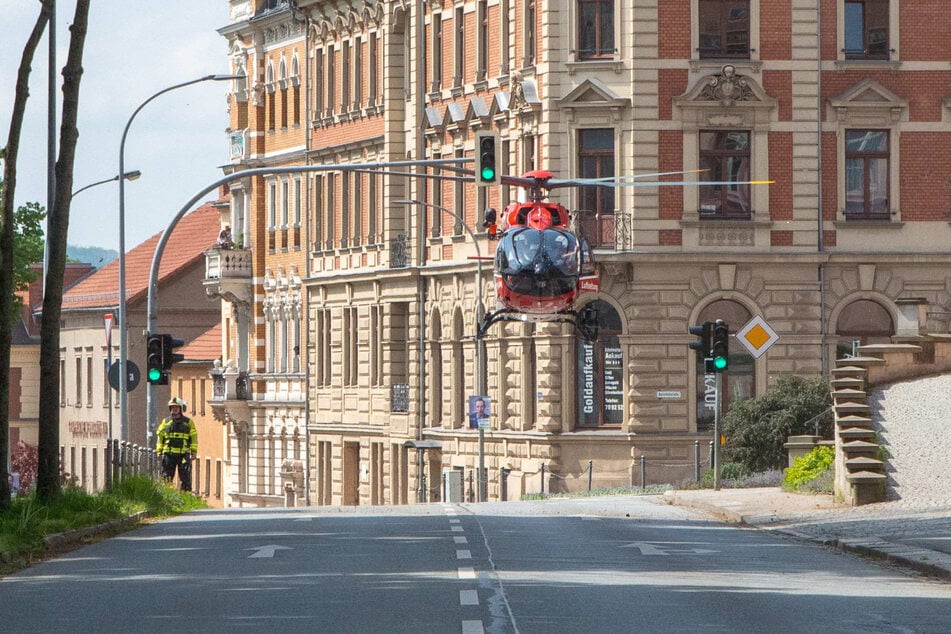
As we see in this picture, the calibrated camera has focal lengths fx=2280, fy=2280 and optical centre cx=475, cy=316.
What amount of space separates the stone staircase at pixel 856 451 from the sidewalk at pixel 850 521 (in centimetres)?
27

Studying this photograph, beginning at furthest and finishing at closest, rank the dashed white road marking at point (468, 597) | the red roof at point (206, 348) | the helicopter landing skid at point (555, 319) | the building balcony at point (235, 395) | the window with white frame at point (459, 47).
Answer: the red roof at point (206, 348) → the building balcony at point (235, 395) → the window with white frame at point (459, 47) → the helicopter landing skid at point (555, 319) → the dashed white road marking at point (468, 597)

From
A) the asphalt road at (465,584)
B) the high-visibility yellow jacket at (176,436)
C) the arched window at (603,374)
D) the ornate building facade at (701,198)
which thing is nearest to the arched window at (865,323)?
the ornate building facade at (701,198)

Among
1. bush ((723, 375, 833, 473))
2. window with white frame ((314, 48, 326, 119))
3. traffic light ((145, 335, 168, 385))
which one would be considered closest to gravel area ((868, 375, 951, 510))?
bush ((723, 375, 833, 473))

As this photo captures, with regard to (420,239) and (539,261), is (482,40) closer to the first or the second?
(420,239)

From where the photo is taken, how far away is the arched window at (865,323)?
2121 inches

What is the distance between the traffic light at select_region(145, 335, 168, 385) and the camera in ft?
128

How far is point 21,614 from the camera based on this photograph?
17.1m

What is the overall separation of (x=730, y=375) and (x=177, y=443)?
1770 cm

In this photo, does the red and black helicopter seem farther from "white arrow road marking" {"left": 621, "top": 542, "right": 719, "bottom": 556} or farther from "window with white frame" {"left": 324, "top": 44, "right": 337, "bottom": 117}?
"window with white frame" {"left": 324, "top": 44, "right": 337, "bottom": 117}

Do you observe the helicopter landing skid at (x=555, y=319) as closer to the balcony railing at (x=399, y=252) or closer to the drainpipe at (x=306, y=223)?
the balcony railing at (x=399, y=252)

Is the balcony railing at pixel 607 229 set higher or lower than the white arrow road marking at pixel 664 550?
higher

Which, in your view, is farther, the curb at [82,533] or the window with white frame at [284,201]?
the window with white frame at [284,201]

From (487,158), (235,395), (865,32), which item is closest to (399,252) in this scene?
(235,395)

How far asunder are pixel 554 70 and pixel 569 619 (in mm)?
39503
